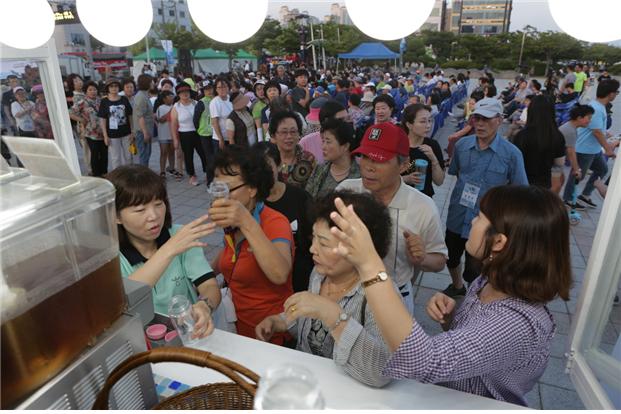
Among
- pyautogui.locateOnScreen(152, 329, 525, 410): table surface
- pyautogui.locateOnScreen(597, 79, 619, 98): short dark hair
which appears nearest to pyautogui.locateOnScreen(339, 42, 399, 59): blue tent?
pyautogui.locateOnScreen(597, 79, 619, 98): short dark hair

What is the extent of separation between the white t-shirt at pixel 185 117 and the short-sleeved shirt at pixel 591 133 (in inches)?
242

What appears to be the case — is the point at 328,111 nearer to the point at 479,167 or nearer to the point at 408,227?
the point at 479,167

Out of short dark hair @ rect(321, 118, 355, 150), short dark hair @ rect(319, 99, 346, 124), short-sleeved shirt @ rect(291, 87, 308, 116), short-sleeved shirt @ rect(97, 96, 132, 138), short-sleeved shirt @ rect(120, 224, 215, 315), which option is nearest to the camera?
short-sleeved shirt @ rect(120, 224, 215, 315)

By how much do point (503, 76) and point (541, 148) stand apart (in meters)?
39.2

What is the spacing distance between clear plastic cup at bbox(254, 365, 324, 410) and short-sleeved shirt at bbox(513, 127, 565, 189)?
13.2ft

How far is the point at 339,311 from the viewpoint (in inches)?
55.1

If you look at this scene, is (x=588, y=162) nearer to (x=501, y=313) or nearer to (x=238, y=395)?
(x=501, y=313)

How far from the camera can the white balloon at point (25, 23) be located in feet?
4.44

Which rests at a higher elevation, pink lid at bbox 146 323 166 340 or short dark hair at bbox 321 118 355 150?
short dark hair at bbox 321 118 355 150

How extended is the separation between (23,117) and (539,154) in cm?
773

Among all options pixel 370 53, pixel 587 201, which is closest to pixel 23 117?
pixel 587 201

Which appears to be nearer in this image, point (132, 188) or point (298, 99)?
point (132, 188)

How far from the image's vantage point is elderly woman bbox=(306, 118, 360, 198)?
10.7 ft

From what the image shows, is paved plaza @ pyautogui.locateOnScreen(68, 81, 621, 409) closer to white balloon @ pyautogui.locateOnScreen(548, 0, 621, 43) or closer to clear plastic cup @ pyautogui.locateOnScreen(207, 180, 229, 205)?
white balloon @ pyautogui.locateOnScreen(548, 0, 621, 43)
